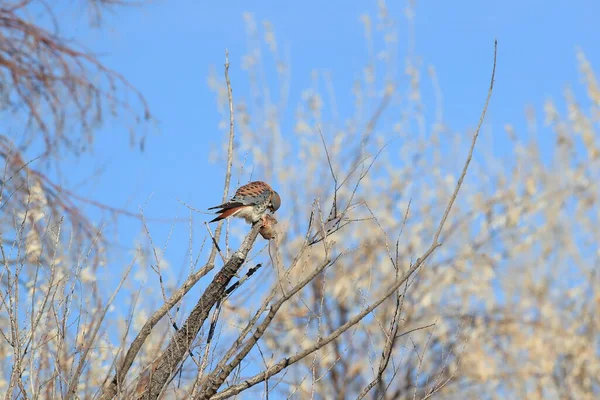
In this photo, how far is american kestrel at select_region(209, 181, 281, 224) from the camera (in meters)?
3.53

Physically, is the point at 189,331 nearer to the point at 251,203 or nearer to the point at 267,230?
the point at 267,230

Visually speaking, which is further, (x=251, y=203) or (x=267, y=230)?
(x=251, y=203)

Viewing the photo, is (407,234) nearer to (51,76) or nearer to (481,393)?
A: (481,393)

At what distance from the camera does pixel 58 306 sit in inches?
125

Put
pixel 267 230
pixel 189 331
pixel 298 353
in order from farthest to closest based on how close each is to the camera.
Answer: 1. pixel 267 230
2. pixel 189 331
3. pixel 298 353

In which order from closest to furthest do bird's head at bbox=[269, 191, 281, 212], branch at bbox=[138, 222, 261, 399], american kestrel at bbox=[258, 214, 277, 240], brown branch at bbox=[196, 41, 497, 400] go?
brown branch at bbox=[196, 41, 497, 400] → branch at bbox=[138, 222, 261, 399] → american kestrel at bbox=[258, 214, 277, 240] → bird's head at bbox=[269, 191, 281, 212]

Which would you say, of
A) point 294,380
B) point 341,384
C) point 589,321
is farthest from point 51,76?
point 589,321

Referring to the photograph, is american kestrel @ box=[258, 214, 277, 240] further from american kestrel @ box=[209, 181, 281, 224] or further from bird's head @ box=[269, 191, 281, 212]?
bird's head @ box=[269, 191, 281, 212]

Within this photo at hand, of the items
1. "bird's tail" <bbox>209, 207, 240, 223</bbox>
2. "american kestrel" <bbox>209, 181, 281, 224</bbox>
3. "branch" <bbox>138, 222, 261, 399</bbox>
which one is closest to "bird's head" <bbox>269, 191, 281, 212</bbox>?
"american kestrel" <bbox>209, 181, 281, 224</bbox>

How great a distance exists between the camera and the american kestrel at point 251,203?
3529 millimetres

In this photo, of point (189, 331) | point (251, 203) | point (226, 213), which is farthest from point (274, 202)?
point (189, 331)

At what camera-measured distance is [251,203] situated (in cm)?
369

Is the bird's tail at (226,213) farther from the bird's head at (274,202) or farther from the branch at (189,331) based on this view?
the branch at (189,331)

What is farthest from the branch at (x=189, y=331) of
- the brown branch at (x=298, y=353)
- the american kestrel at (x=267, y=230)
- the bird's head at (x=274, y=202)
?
the bird's head at (x=274, y=202)
